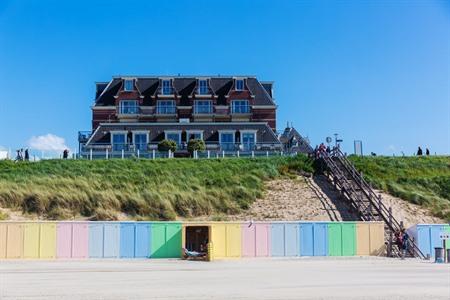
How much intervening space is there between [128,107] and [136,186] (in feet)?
98.4

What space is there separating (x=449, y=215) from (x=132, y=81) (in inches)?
1660

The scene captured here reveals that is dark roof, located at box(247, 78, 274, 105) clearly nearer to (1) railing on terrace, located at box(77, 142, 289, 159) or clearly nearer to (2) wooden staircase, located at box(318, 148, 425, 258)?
(1) railing on terrace, located at box(77, 142, 289, 159)

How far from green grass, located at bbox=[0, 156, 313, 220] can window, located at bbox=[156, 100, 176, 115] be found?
21999mm

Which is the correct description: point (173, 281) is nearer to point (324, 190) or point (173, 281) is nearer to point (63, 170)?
point (324, 190)

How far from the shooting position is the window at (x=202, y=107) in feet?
217

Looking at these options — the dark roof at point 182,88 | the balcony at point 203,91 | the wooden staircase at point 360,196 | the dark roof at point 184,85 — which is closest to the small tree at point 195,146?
the wooden staircase at point 360,196

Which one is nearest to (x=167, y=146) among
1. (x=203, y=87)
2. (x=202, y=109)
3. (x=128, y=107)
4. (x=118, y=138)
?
(x=118, y=138)

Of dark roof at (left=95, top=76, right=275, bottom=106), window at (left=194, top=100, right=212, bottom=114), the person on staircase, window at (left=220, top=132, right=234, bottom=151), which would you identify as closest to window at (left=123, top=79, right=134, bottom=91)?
dark roof at (left=95, top=76, right=275, bottom=106)

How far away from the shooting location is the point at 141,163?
4419 centimetres

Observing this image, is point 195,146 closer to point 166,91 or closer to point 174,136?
point 174,136

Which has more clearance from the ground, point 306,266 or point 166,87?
point 166,87

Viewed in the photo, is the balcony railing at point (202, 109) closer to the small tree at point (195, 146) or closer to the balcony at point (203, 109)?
the balcony at point (203, 109)

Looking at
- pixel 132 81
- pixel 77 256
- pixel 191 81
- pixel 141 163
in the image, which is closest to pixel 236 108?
pixel 191 81

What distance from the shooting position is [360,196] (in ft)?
113
